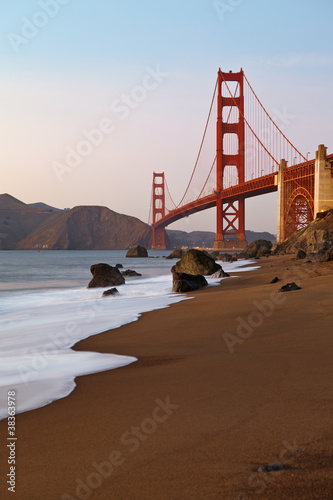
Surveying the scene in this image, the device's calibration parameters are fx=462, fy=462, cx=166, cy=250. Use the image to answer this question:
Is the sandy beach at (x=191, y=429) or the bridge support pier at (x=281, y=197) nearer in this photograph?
the sandy beach at (x=191, y=429)

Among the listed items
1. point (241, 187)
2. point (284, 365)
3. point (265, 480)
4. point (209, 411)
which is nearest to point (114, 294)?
point (284, 365)

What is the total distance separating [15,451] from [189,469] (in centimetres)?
76

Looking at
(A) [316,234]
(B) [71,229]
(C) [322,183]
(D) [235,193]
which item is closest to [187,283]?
(A) [316,234]

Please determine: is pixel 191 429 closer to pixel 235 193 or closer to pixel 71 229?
pixel 235 193

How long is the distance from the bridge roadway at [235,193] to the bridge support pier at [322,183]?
8047 mm

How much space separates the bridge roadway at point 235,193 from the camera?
45.3 meters

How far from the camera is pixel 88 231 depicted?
162250mm

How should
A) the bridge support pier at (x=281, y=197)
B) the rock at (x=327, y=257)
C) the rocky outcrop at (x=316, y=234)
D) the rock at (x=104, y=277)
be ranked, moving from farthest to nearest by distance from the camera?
1. the bridge support pier at (x=281, y=197)
2. the rocky outcrop at (x=316, y=234)
3. the rock at (x=104, y=277)
4. the rock at (x=327, y=257)

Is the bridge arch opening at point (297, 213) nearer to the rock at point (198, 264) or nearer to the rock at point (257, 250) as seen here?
the rock at point (257, 250)

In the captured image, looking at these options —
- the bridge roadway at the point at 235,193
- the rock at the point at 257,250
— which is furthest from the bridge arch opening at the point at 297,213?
the rock at the point at 257,250

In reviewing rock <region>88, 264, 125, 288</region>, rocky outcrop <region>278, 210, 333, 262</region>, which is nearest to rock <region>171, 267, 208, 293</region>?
rock <region>88, 264, 125, 288</region>

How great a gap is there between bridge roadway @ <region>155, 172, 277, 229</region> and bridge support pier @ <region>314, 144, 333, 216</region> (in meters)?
8.05

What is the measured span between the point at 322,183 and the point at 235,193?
54.4 ft

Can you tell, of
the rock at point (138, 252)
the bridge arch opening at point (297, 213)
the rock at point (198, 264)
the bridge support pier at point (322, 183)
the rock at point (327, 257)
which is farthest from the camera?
the rock at point (138, 252)
